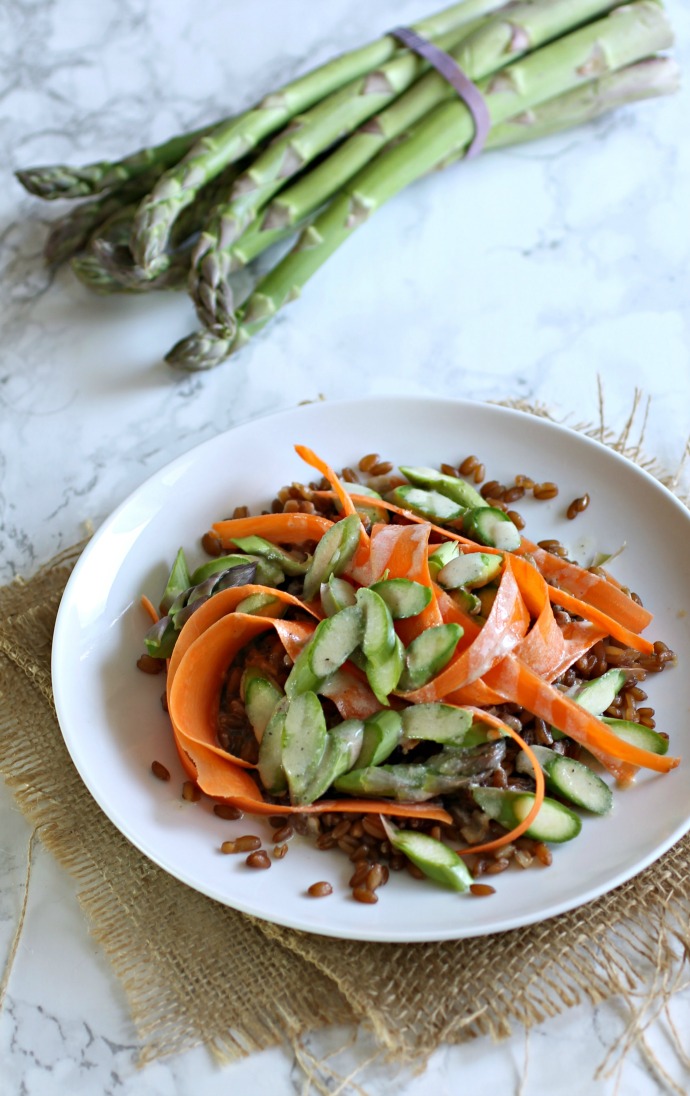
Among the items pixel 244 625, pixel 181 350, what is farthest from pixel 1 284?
pixel 244 625

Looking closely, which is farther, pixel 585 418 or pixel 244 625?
pixel 585 418

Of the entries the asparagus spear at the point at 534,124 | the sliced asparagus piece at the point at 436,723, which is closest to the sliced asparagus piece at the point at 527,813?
the sliced asparagus piece at the point at 436,723

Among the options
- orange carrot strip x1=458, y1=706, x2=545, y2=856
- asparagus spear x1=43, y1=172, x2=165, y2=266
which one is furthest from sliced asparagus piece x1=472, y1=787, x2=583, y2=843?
asparagus spear x1=43, y1=172, x2=165, y2=266

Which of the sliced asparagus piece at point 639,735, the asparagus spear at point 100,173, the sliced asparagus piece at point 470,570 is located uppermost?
the asparagus spear at point 100,173

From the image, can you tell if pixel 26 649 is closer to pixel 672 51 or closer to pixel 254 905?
pixel 254 905

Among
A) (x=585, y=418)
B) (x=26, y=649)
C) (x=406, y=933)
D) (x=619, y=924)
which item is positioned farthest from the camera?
(x=585, y=418)

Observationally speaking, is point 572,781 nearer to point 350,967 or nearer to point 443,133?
point 350,967

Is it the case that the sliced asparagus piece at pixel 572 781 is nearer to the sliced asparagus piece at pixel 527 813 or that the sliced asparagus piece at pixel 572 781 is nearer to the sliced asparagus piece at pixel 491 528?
the sliced asparagus piece at pixel 527 813
